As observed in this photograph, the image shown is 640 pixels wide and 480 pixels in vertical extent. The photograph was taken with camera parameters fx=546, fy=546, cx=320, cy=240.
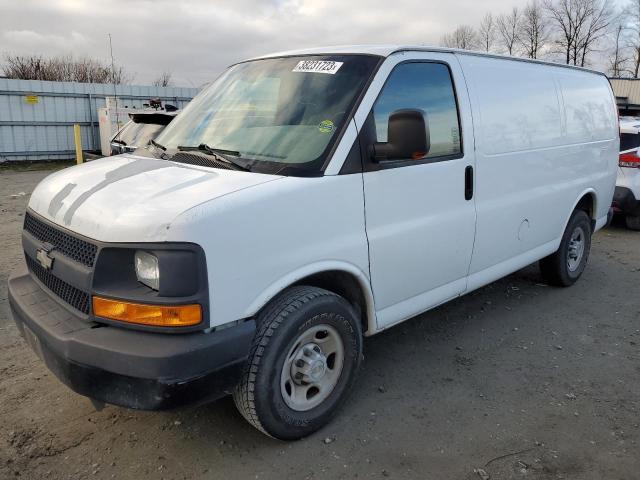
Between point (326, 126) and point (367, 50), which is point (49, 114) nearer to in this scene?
point (367, 50)

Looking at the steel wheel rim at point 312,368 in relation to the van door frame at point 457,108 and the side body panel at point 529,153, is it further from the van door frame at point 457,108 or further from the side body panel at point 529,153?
the side body panel at point 529,153

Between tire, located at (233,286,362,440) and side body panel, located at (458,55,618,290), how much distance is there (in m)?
1.43

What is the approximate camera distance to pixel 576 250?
19.1ft

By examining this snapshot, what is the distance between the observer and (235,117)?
3480 millimetres

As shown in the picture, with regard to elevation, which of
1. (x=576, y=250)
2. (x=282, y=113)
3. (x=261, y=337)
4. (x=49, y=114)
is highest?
(x=49, y=114)

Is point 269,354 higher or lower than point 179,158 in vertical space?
lower

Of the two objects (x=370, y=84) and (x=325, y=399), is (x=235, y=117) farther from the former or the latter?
(x=325, y=399)

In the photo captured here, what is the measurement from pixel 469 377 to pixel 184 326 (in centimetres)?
223

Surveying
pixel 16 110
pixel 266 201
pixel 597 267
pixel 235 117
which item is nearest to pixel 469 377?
pixel 266 201

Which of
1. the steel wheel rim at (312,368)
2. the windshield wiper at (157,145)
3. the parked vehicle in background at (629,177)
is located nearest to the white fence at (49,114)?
the parked vehicle in background at (629,177)

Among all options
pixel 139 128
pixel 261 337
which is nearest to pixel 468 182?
pixel 261 337

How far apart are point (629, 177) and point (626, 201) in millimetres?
370

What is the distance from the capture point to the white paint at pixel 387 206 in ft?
8.36

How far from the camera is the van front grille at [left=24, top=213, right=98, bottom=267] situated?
8.58 feet
